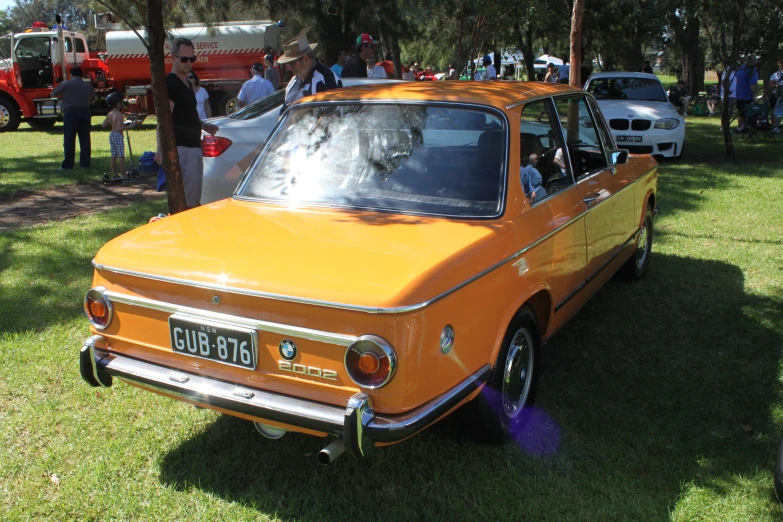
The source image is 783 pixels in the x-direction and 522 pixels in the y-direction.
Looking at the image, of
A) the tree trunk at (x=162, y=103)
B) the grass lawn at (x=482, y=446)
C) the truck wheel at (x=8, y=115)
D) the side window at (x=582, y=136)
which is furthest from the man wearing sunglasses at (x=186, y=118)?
the truck wheel at (x=8, y=115)

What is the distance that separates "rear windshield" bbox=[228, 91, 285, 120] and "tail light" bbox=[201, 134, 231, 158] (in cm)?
64

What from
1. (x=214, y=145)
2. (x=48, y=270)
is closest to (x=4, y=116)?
(x=214, y=145)

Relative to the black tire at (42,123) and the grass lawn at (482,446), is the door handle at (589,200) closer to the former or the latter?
the grass lawn at (482,446)

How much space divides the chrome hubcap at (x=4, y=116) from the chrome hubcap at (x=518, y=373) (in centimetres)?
2008

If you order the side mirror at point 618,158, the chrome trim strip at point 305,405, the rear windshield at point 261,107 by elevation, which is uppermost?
the rear windshield at point 261,107

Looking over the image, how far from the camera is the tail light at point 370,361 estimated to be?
264 cm

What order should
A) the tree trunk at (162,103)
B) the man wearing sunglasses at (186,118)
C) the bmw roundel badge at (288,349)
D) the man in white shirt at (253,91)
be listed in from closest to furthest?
the bmw roundel badge at (288,349)
the tree trunk at (162,103)
the man wearing sunglasses at (186,118)
the man in white shirt at (253,91)

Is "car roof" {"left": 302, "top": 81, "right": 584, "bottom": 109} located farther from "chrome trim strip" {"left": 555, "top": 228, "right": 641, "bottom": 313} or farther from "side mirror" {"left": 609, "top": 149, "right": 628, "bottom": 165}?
"chrome trim strip" {"left": 555, "top": 228, "right": 641, "bottom": 313}

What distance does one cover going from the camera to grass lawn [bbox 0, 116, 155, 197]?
37.2 ft

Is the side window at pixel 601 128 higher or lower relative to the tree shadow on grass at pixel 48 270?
higher

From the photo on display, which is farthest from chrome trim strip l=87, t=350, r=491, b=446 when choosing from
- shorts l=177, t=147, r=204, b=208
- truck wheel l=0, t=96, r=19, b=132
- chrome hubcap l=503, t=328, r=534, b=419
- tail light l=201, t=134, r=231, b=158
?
truck wheel l=0, t=96, r=19, b=132

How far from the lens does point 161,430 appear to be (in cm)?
377

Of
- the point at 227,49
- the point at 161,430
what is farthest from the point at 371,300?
the point at 227,49

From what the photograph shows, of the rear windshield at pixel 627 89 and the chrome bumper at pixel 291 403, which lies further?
the rear windshield at pixel 627 89
